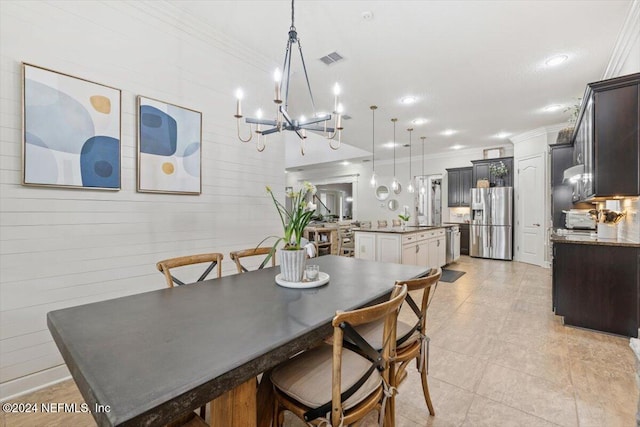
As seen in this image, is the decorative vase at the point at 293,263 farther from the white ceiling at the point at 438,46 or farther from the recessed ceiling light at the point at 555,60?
the recessed ceiling light at the point at 555,60

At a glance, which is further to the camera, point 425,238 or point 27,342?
point 425,238

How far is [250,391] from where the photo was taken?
3.17 feet

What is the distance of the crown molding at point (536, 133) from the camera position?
6.12 meters

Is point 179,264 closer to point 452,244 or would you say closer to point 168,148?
point 168,148

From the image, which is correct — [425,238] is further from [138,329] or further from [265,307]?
[138,329]

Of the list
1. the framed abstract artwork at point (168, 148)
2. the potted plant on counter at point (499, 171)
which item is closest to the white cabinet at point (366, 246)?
the framed abstract artwork at point (168, 148)

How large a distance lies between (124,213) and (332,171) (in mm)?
9252

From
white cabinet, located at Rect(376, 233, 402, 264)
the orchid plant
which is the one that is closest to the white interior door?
white cabinet, located at Rect(376, 233, 402, 264)

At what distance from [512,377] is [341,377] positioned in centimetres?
173

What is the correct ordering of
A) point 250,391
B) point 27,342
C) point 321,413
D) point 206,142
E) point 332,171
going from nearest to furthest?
point 250,391, point 321,413, point 27,342, point 206,142, point 332,171

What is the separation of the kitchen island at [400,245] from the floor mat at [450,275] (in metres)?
0.29

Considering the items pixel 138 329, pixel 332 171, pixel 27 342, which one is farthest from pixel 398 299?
pixel 332 171

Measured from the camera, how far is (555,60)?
3537mm

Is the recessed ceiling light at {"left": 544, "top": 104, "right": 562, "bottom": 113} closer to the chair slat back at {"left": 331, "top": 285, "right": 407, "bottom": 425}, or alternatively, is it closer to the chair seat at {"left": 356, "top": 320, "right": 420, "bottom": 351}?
the chair seat at {"left": 356, "top": 320, "right": 420, "bottom": 351}
